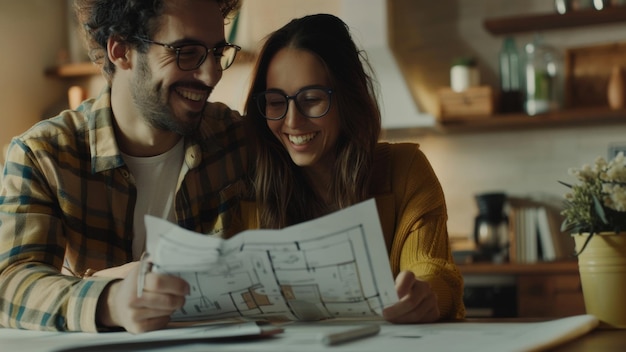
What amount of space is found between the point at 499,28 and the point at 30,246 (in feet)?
9.57

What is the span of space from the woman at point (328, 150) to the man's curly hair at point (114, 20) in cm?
27

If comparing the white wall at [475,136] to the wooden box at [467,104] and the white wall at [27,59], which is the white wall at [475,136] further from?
the wooden box at [467,104]

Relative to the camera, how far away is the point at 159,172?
6.33 feet

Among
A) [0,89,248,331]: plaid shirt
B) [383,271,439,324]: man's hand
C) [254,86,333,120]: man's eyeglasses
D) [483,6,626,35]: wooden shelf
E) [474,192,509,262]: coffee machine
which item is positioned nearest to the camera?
[383,271,439,324]: man's hand

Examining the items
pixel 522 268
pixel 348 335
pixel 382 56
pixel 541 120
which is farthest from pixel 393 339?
pixel 382 56

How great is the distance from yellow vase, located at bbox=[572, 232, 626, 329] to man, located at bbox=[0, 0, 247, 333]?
31.4 inches

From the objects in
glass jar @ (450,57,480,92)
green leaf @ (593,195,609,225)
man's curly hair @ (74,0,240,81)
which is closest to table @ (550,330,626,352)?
green leaf @ (593,195,609,225)

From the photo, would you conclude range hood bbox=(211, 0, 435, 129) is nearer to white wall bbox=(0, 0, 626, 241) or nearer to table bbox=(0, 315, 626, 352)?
white wall bbox=(0, 0, 626, 241)

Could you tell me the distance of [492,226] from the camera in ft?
12.9

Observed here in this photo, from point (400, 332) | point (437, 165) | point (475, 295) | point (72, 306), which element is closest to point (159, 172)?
point (72, 306)

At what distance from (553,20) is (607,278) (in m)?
2.77

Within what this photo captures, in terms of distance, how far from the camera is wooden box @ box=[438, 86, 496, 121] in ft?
12.9

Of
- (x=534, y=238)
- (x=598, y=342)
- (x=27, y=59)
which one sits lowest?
(x=534, y=238)

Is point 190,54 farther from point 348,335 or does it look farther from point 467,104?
point 467,104
